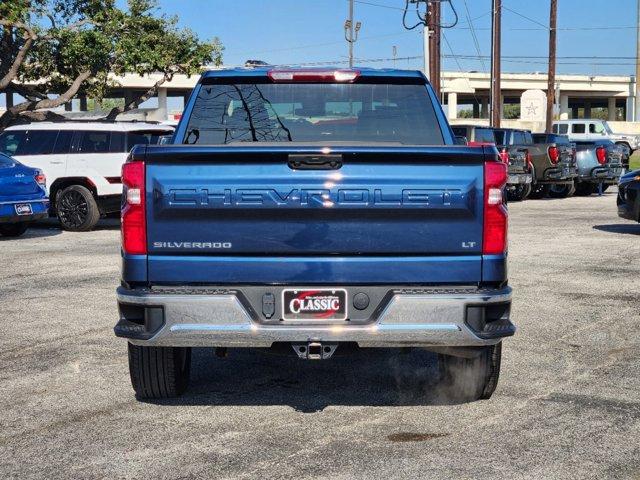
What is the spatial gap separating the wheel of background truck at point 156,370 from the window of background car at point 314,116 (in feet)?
4.64

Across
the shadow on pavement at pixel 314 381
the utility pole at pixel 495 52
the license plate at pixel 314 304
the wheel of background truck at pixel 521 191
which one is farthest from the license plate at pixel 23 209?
the utility pole at pixel 495 52

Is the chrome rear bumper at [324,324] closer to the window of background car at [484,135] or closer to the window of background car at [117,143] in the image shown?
the window of background car at [117,143]

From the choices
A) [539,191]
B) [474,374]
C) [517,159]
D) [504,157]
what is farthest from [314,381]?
[539,191]

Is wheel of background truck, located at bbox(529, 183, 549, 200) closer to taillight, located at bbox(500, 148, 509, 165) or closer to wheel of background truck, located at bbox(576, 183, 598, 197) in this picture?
wheel of background truck, located at bbox(576, 183, 598, 197)

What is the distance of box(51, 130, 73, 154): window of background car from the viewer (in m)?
18.1

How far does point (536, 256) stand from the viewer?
13672 millimetres

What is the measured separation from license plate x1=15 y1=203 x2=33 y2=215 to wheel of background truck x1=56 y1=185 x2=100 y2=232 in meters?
1.63

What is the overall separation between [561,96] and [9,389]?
12424 centimetres

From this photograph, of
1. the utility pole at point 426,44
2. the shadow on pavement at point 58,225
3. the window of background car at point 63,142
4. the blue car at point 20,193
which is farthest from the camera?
the utility pole at point 426,44

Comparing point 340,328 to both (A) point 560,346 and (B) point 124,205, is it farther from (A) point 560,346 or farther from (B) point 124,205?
(A) point 560,346

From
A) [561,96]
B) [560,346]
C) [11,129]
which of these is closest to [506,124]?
[561,96]

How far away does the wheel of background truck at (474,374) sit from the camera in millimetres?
5815

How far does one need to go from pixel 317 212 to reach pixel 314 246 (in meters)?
0.18

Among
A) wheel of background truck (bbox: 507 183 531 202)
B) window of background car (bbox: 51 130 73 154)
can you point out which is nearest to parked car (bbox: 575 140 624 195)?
wheel of background truck (bbox: 507 183 531 202)
